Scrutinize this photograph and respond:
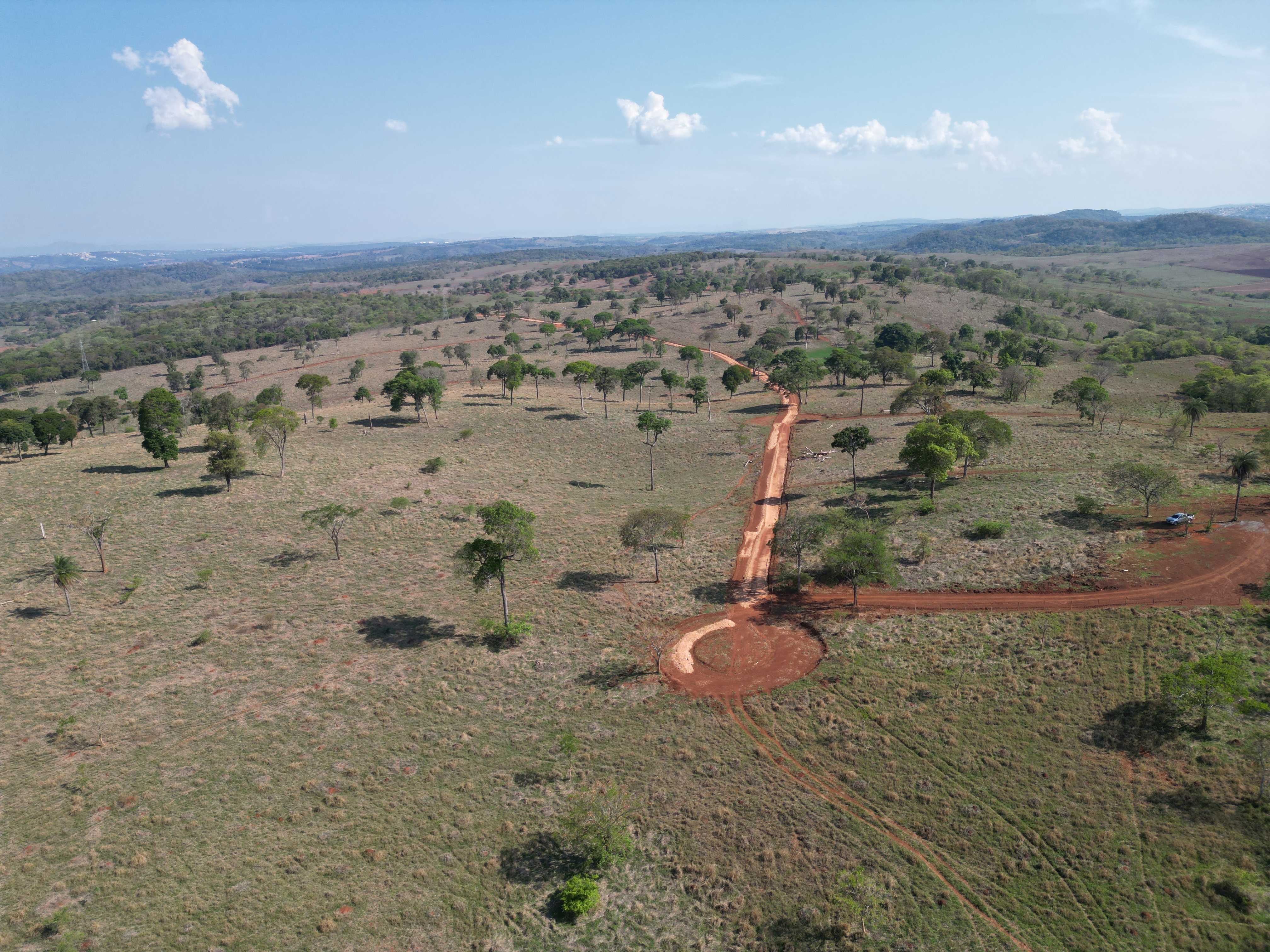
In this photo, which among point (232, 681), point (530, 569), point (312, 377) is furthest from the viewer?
point (312, 377)

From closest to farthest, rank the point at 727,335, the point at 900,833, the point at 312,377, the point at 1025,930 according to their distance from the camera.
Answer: the point at 1025,930
the point at 900,833
the point at 312,377
the point at 727,335

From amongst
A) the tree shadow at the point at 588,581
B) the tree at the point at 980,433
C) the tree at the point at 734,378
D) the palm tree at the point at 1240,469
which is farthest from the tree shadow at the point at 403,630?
the tree at the point at 734,378

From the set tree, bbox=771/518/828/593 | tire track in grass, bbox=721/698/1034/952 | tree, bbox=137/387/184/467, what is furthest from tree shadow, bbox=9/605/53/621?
tree, bbox=771/518/828/593

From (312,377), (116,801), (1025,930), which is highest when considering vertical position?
(312,377)

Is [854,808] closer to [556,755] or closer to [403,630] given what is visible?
[556,755]

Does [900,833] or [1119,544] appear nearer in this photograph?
[900,833]

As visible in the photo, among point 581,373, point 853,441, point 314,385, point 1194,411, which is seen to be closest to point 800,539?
point 853,441

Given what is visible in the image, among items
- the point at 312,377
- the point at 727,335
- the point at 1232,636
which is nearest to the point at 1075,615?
the point at 1232,636

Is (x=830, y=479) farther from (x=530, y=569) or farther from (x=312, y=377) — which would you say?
(x=312, y=377)
